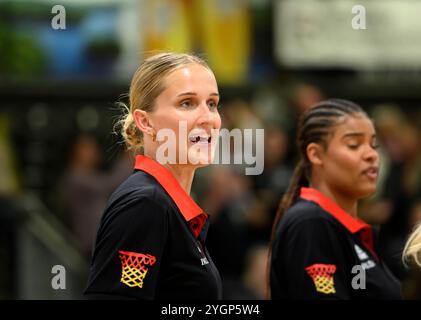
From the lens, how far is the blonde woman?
3076 mm

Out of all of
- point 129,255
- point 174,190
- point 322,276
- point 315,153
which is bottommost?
point 322,276

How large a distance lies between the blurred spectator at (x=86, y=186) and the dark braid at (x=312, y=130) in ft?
13.1

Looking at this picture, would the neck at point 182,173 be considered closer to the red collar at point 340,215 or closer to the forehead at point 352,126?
the red collar at point 340,215

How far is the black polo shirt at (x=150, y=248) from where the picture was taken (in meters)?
3.07

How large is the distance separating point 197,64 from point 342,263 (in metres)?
1.04

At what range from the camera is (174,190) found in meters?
3.31

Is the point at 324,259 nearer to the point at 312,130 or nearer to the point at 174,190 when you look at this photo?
the point at 312,130

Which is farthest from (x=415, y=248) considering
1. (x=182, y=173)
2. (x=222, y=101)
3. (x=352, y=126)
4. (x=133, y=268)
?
(x=222, y=101)

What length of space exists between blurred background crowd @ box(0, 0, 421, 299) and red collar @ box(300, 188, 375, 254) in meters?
2.99

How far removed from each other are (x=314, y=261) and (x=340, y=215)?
1.01ft

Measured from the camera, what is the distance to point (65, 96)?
9805 mm
